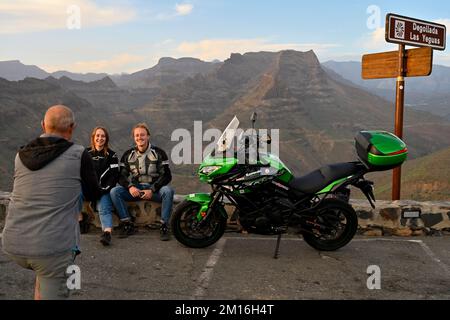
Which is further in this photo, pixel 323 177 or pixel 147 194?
pixel 147 194

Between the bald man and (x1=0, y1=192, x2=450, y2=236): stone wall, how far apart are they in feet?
11.4

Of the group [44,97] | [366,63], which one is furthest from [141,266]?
[44,97]

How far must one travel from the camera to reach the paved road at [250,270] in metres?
4.30

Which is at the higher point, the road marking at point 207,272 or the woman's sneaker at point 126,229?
the woman's sneaker at point 126,229

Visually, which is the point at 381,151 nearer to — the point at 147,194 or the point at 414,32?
the point at 414,32

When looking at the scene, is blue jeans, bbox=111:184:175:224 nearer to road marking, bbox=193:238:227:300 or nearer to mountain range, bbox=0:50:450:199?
road marking, bbox=193:238:227:300

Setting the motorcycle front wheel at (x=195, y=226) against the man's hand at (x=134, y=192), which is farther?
the man's hand at (x=134, y=192)

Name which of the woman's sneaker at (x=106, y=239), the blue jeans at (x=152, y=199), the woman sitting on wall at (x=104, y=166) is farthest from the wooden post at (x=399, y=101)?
the woman's sneaker at (x=106, y=239)

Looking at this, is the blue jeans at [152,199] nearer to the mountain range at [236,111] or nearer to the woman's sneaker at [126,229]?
the woman's sneaker at [126,229]

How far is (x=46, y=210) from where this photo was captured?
287 centimetres

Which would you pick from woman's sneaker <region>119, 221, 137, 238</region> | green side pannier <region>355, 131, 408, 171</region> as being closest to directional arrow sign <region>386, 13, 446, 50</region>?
green side pannier <region>355, 131, 408, 171</region>

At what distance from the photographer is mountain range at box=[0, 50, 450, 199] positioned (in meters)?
101

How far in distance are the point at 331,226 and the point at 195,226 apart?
166 centimetres

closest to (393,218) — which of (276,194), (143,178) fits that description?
(276,194)
